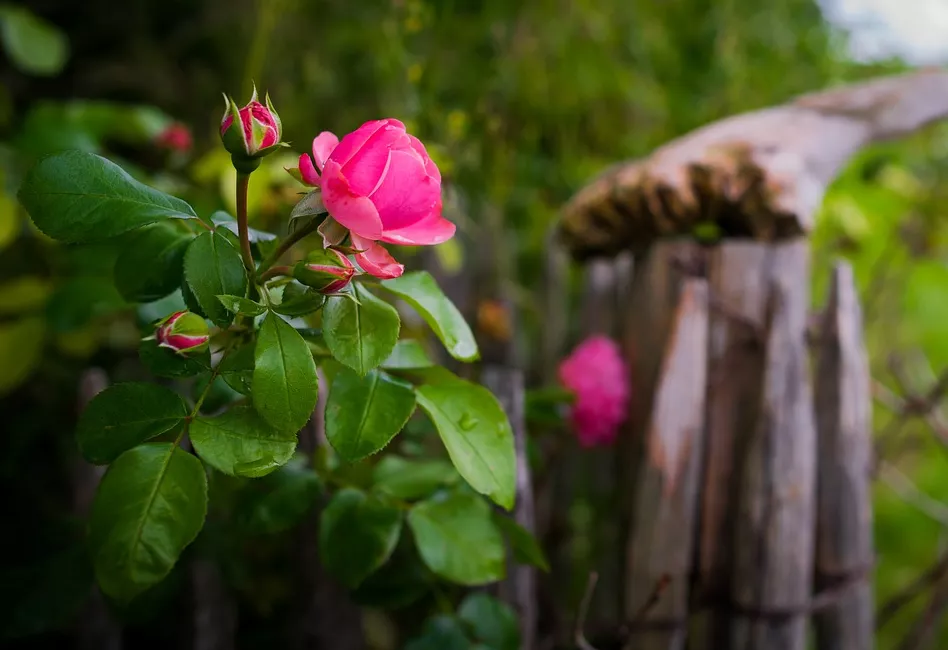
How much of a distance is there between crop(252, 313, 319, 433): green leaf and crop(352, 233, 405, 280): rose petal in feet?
0.16

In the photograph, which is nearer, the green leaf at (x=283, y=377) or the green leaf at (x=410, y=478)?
the green leaf at (x=283, y=377)

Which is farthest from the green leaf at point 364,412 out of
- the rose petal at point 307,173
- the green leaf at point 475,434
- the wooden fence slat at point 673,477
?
the wooden fence slat at point 673,477

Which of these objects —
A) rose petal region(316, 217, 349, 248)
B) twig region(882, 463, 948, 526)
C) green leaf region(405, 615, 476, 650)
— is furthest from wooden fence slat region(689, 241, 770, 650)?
twig region(882, 463, 948, 526)

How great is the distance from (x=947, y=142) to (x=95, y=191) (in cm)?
202

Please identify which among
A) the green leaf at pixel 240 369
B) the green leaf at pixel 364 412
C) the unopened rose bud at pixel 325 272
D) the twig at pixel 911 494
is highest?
the unopened rose bud at pixel 325 272

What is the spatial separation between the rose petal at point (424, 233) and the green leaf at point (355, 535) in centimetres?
24

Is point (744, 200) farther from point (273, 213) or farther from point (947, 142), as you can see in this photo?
point (947, 142)

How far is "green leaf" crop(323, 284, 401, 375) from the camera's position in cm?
35

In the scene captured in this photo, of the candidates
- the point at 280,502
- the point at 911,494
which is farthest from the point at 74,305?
the point at 911,494

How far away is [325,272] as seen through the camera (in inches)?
13.1

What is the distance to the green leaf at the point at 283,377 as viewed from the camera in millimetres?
334

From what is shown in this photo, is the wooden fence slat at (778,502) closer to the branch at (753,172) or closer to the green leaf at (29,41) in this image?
the branch at (753,172)

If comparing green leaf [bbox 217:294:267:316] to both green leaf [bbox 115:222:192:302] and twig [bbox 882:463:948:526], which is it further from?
twig [bbox 882:463:948:526]

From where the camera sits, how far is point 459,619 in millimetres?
602
